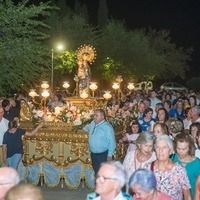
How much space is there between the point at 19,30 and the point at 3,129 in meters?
2.03

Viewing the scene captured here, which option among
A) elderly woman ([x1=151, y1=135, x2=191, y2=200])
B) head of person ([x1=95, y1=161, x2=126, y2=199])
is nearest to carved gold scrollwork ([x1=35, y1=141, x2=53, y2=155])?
elderly woman ([x1=151, y1=135, x2=191, y2=200])

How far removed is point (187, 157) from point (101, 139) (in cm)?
312

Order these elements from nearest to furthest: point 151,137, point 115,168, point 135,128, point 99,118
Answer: point 115,168 → point 151,137 → point 99,118 → point 135,128

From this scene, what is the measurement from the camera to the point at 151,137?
612cm

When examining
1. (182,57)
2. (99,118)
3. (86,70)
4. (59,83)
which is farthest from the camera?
(182,57)

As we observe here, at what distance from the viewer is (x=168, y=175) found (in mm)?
5449

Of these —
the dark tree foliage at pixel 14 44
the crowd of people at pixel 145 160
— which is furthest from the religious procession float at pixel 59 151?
the dark tree foliage at pixel 14 44

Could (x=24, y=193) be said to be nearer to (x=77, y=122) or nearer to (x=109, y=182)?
(x=109, y=182)

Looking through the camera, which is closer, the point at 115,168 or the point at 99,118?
the point at 115,168

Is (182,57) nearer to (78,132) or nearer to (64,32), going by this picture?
(64,32)

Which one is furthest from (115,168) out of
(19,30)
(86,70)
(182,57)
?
(182,57)

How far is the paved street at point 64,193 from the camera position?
31.1 feet

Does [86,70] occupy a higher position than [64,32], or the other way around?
[64,32]

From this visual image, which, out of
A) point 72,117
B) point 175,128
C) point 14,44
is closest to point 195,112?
point 175,128
